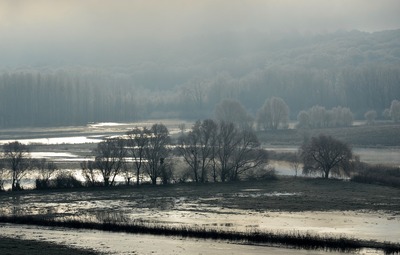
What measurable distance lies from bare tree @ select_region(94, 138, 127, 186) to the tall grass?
15966 mm

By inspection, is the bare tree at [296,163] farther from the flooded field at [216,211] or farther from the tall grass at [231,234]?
the tall grass at [231,234]

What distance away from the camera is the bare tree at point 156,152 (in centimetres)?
6106

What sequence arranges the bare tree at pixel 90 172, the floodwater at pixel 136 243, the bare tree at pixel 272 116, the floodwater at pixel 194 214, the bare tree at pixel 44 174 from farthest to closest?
the bare tree at pixel 272 116, the bare tree at pixel 90 172, the bare tree at pixel 44 174, the floodwater at pixel 194 214, the floodwater at pixel 136 243

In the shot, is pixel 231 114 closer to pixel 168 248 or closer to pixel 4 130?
pixel 4 130

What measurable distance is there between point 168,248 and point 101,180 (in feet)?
92.0

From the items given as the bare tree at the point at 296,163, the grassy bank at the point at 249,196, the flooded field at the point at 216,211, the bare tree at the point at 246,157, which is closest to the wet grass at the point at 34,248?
the flooded field at the point at 216,211

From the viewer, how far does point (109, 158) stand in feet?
206

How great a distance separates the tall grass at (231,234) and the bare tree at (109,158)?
52.4 ft

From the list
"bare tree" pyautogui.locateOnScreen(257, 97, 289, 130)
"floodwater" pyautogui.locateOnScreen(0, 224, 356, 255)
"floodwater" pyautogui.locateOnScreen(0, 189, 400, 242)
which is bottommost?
"floodwater" pyautogui.locateOnScreen(0, 224, 356, 255)

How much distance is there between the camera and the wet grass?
106 ft

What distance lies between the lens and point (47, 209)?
152 feet

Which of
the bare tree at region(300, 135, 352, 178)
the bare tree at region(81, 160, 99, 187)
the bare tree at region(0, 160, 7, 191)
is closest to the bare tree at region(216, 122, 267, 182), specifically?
the bare tree at region(300, 135, 352, 178)

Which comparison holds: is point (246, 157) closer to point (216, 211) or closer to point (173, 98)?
point (216, 211)

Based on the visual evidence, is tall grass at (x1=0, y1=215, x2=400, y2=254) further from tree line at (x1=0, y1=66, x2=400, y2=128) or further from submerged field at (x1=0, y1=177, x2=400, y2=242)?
tree line at (x1=0, y1=66, x2=400, y2=128)
